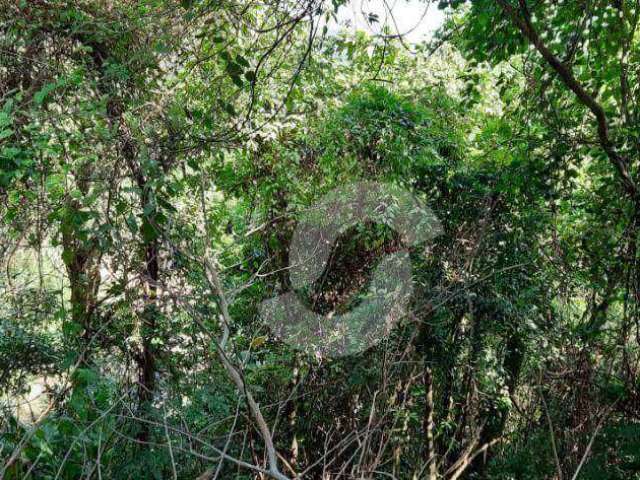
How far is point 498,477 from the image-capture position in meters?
3.89

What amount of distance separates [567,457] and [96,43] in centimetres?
329

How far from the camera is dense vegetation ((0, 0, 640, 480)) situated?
8.38ft

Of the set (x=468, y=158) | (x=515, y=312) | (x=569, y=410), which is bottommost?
(x=569, y=410)

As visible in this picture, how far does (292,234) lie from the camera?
430 centimetres

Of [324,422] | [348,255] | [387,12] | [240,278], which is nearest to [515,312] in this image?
[348,255]

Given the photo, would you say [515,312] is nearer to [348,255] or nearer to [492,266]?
[492,266]

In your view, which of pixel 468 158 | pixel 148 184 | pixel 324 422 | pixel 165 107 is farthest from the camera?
pixel 468 158

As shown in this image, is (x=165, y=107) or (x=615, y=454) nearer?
(x=615, y=454)

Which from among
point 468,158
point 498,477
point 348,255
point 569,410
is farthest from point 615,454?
point 468,158

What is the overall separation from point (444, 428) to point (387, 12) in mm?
2991

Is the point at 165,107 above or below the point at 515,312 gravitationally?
above

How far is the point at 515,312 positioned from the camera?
4.03 metres

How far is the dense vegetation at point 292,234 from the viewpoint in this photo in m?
2.55

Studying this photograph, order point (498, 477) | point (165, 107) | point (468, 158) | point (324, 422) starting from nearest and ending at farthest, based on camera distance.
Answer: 1. point (165, 107)
2. point (324, 422)
3. point (498, 477)
4. point (468, 158)
